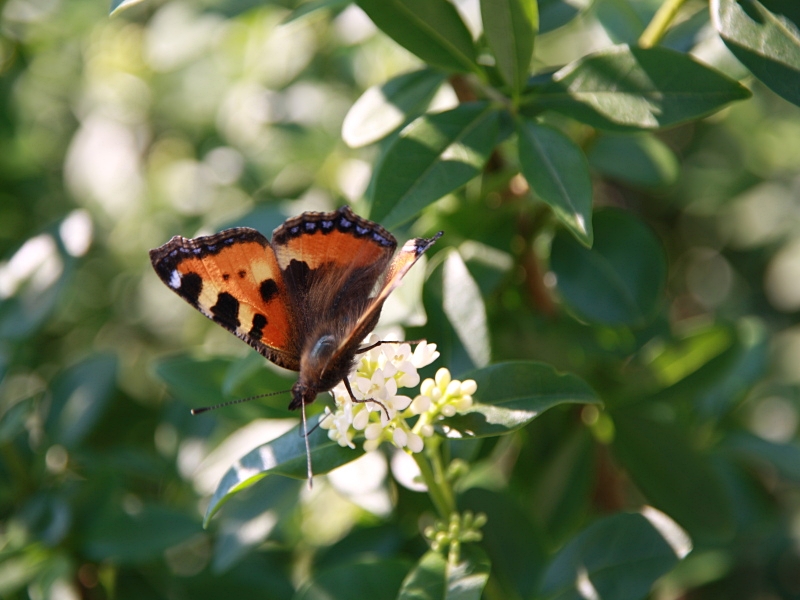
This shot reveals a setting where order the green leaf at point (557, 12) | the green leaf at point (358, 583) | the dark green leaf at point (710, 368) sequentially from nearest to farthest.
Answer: the green leaf at point (358, 583) → the green leaf at point (557, 12) → the dark green leaf at point (710, 368)

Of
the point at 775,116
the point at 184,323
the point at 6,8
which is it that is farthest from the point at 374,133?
the point at 775,116

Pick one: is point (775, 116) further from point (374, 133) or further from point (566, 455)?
point (374, 133)

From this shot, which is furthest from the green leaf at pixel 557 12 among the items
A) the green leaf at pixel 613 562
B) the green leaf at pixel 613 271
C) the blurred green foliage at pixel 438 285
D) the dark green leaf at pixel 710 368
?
the green leaf at pixel 613 562

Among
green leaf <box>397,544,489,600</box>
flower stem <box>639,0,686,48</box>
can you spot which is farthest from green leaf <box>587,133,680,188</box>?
green leaf <box>397,544,489,600</box>

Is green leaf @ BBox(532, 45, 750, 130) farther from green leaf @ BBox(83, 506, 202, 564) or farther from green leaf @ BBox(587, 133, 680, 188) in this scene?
green leaf @ BBox(83, 506, 202, 564)

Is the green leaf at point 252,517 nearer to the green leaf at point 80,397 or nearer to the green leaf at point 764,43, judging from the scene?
the green leaf at point 80,397

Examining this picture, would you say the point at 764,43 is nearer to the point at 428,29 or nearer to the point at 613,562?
the point at 428,29
